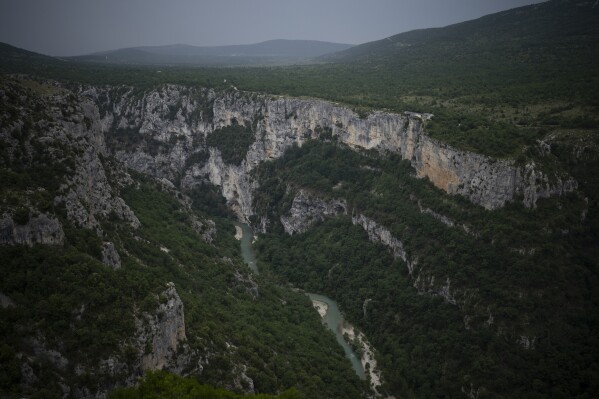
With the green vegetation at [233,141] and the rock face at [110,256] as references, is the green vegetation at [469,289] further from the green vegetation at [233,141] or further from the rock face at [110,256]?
the green vegetation at [233,141]

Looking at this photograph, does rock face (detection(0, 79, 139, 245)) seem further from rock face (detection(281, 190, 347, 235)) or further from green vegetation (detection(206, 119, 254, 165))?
green vegetation (detection(206, 119, 254, 165))

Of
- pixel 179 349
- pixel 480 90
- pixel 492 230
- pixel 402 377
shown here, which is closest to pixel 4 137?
pixel 179 349

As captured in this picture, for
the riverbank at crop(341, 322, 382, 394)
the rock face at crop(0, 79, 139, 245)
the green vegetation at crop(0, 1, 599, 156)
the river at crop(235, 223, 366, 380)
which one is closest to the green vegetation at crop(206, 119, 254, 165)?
the green vegetation at crop(0, 1, 599, 156)

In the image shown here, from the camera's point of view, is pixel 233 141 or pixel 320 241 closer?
pixel 320 241

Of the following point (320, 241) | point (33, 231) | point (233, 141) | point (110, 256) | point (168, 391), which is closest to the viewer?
point (168, 391)

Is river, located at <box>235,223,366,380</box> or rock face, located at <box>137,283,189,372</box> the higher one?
rock face, located at <box>137,283,189,372</box>

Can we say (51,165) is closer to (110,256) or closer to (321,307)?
(110,256)

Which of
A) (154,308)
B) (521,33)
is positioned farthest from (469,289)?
(521,33)
